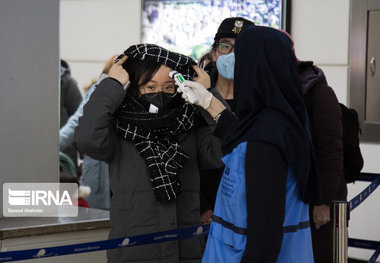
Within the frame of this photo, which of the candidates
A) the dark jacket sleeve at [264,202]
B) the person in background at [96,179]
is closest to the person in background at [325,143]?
the dark jacket sleeve at [264,202]

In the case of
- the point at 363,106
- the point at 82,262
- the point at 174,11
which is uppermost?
the point at 174,11

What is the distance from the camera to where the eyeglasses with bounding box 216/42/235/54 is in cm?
370

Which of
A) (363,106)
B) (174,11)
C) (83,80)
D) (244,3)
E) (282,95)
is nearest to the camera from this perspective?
(282,95)

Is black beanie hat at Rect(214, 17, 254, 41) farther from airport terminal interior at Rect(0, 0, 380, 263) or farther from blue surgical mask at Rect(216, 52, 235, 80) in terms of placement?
blue surgical mask at Rect(216, 52, 235, 80)

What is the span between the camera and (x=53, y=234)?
3.27 metres

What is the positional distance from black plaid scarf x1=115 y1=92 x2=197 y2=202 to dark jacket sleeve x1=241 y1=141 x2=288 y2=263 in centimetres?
75

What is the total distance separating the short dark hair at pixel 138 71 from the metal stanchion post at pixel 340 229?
1037 mm

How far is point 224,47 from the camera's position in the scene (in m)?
3.72

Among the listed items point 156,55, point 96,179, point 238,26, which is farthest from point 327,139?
point 96,179

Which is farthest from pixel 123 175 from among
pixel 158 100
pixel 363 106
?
pixel 363 106

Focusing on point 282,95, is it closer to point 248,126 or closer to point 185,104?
Result: point 248,126

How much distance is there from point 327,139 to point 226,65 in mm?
696

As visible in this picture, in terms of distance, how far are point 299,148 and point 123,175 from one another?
2.96ft

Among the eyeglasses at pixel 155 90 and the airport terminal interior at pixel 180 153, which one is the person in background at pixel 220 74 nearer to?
the airport terminal interior at pixel 180 153
